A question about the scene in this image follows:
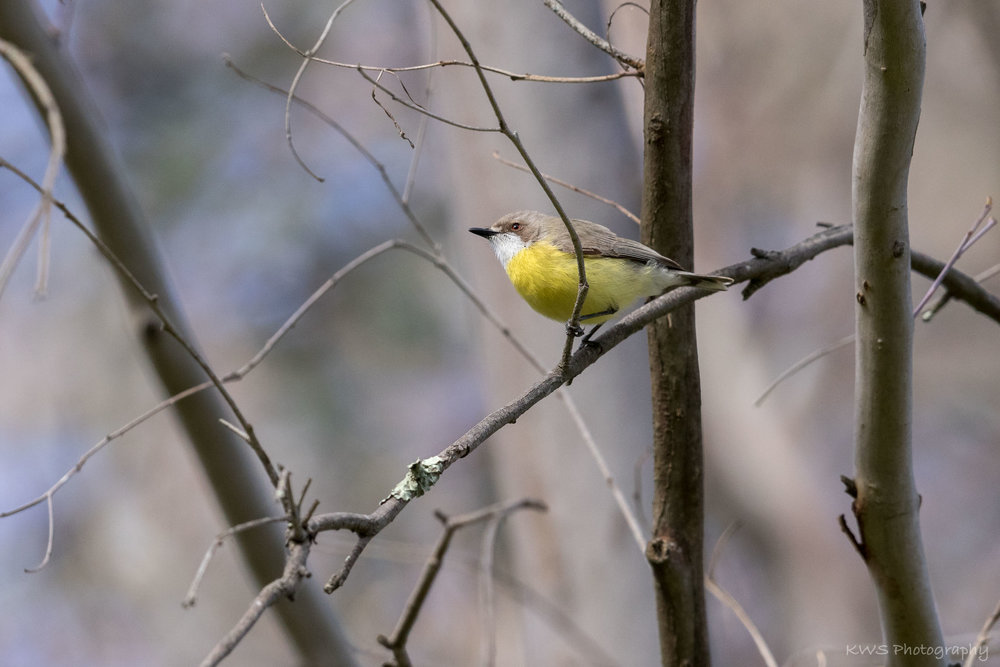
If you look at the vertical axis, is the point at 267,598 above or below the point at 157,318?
below

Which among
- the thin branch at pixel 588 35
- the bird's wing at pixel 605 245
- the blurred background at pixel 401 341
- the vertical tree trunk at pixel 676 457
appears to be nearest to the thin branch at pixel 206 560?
the vertical tree trunk at pixel 676 457

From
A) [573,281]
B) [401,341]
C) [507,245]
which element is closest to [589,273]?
[573,281]

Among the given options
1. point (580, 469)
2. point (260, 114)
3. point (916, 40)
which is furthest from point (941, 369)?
point (260, 114)

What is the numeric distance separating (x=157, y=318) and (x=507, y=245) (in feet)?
5.03

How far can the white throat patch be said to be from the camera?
11.7ft

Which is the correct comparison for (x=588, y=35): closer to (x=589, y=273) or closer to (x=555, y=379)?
(x=555, y=379)

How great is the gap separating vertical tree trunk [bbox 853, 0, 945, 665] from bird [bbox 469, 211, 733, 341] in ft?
2.87

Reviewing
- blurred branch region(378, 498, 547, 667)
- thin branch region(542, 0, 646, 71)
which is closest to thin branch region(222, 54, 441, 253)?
thin branch region(542, 0, 646, 71)

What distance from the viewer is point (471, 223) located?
5.97 m

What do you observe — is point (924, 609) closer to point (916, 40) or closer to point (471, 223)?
point (916, 40)

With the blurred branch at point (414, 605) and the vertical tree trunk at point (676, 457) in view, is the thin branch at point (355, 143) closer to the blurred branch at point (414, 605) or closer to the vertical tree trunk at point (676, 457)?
the vertical tree trunk at point (676, 457)

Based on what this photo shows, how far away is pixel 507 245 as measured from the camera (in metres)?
3.67

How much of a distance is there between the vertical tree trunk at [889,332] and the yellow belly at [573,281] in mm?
1043

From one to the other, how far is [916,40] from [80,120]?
286cm
